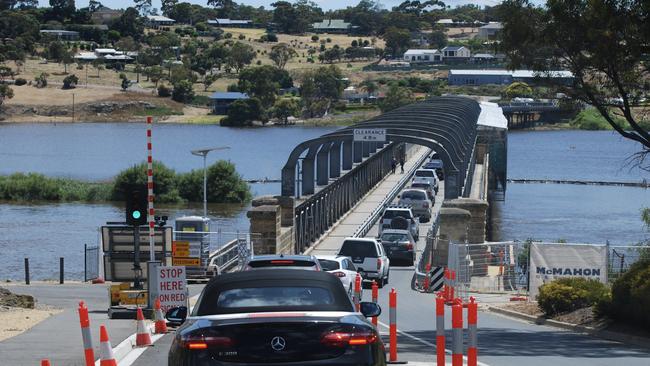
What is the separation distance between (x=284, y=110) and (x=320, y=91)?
9.84 meters

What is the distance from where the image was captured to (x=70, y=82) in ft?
554

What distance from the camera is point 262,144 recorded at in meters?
135

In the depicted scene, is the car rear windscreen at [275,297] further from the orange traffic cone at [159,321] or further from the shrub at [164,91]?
the shrub at [164,91]

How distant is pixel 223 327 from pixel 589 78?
604 inches

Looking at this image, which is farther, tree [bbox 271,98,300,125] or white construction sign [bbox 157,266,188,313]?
tree [bbox 271,98,300,125]

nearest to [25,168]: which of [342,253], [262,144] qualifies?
[262,144]

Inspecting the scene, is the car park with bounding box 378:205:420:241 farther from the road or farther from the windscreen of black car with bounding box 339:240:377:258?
the road

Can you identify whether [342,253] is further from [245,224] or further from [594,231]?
[594,231]

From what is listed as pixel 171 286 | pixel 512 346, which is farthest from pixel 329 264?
pixel 512 346

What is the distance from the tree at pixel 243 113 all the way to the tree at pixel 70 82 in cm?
2247

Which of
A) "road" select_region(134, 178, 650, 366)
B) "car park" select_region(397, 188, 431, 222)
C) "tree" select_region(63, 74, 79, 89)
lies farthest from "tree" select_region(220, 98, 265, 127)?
"road" select_region(134, 178, 650, 366)

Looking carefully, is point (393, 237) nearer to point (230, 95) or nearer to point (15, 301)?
point (15, 301)

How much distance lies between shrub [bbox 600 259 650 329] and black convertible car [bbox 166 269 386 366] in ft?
32.4

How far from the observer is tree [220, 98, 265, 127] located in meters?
162
